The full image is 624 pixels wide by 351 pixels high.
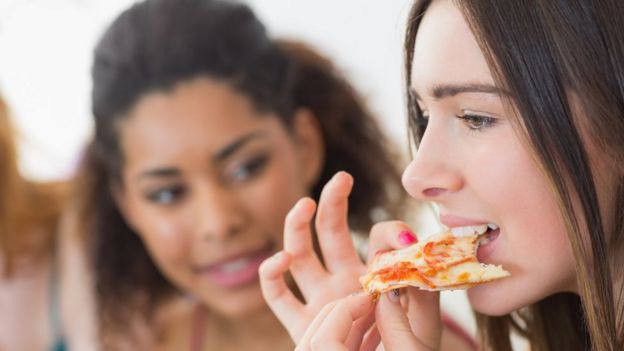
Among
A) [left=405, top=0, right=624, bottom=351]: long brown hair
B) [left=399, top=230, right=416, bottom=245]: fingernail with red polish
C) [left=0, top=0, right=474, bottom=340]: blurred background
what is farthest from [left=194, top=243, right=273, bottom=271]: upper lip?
[left=0, top=0, right=474, bottom=340]: blurred background

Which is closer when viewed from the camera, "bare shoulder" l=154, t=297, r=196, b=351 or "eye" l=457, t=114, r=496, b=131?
"eye" l=457, t=114, r=496, b=131

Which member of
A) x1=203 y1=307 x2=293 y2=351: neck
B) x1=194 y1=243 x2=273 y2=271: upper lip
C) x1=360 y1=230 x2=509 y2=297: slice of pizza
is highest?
x1=360 y1=230 x2=509 y2=297: slice of pizza

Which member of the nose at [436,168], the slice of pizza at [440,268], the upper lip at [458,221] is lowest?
the slice of pizza at [440,268]

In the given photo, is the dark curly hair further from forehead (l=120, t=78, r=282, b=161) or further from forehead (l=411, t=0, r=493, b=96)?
forehead (l=411, t=0, r=493, b=96)

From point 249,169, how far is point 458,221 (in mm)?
694

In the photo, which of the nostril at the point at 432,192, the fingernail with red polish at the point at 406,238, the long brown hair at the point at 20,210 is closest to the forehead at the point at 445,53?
the nostril at the point at 432,192

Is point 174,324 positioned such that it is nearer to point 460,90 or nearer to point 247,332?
point 247,332

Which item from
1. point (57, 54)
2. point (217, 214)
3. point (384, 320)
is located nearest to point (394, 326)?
point (384, 320)

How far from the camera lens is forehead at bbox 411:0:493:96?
93cm

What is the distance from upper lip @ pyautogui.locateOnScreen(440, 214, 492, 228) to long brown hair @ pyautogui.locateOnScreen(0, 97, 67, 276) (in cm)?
147

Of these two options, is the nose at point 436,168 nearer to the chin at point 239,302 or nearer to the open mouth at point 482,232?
the open mouth at point 482,232

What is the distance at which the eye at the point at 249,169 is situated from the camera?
1.60 metres

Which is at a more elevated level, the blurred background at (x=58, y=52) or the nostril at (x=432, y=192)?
the blurred background at (x=58, y=52)

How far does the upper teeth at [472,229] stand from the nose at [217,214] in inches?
25.1
